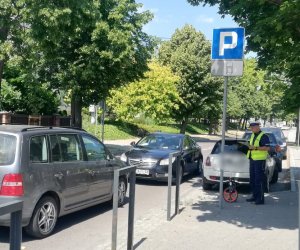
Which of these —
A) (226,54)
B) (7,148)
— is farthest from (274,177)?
(7,148)

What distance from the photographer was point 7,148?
21.1 ft

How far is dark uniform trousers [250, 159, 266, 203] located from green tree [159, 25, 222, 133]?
3185 centimetres

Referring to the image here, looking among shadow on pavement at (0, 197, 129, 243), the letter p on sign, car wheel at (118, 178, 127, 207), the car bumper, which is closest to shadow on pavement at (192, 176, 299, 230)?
the car bumper

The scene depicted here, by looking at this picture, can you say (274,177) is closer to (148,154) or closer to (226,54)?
(148,154)

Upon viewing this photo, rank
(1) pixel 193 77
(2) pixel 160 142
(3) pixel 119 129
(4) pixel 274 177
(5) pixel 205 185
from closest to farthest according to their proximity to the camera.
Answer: (5) pixel 205 185 → (4) pixel 274 177 → (2) pixel 160 142 → (3) pixel 119 129 → (1) pixel 193 77

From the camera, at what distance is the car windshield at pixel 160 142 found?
13.6 m

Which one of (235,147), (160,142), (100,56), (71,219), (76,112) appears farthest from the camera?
(76,112)

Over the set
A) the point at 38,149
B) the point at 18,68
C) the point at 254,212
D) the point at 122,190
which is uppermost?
the point at 18,68

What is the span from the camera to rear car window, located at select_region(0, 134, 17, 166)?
6.34 meters

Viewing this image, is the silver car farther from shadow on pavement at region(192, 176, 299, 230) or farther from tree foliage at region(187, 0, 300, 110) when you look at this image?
tree foliage at region(187, 0, 300, 110)

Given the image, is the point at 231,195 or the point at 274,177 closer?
the point at 231,195

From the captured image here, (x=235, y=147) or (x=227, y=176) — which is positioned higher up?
(x=235, y=147)

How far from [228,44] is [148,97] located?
29.2 metres

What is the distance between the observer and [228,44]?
8930 millimetres
